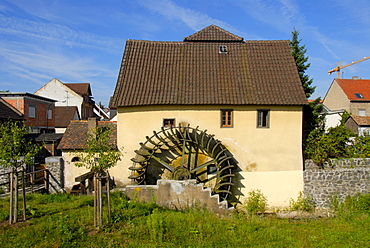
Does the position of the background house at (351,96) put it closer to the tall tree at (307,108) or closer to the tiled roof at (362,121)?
the tiled roof at (362,121)

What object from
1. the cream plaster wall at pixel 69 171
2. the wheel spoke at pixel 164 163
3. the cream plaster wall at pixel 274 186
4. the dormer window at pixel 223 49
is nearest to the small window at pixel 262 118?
the cream plaster wall at pixel 274 186

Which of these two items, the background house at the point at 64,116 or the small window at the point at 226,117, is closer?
the small window at the point at 226,117

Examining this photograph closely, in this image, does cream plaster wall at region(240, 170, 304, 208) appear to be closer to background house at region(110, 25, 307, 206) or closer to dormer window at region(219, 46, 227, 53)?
background house at region(110, 25, 307, 206)

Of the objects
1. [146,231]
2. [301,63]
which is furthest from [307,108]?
[146,231]

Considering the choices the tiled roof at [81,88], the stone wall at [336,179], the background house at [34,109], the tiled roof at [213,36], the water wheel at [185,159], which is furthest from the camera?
the tiled roof at [81,88]

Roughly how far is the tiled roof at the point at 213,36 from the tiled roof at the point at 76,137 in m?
6.49

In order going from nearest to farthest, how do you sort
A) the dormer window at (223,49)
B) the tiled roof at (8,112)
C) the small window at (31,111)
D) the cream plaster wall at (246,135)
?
the cream plaster wall at (246,135) < the dormer window at (223,49) < the tiled roof at (8,112) < the small window at (31,111)

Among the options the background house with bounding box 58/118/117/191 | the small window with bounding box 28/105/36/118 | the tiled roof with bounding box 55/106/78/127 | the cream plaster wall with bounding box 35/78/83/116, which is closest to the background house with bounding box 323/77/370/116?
the background house with bounding box 58/118/117/191

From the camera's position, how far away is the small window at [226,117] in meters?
12.7

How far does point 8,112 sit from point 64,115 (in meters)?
11.9

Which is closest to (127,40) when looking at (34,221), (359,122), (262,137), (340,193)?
(262,137)

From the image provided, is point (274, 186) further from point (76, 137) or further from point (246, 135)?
point (76, 137)

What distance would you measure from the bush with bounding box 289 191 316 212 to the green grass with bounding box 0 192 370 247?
2.81m

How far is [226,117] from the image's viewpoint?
12656 mm
